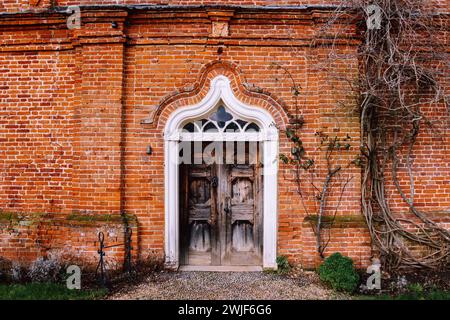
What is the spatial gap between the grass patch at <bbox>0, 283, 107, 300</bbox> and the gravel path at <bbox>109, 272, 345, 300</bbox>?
1.14ft

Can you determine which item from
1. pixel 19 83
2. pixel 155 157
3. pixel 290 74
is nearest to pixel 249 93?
pixel 290 74

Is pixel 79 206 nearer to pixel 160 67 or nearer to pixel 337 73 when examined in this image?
pixel 160 67

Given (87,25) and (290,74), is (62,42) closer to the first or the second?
(87,25)

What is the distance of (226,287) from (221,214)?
56.9 inches

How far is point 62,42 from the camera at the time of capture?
21.9 feet

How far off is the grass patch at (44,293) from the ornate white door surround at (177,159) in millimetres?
1425

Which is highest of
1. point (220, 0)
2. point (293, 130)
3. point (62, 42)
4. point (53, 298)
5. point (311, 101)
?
point (220, 0)

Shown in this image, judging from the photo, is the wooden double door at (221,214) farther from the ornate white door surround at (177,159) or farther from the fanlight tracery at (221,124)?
the fanlight tracery at (221,124)

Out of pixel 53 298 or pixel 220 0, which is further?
pixel 220 0

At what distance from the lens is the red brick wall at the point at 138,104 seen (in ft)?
20.8

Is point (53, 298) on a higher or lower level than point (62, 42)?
lower

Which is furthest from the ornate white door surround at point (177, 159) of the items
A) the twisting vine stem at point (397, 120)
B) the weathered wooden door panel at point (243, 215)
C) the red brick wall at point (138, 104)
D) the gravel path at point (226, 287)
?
the twisting vine stem at point (397, 120)

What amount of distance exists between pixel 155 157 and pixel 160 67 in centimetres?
158

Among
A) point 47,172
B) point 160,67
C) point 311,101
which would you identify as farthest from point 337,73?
point 47,172
